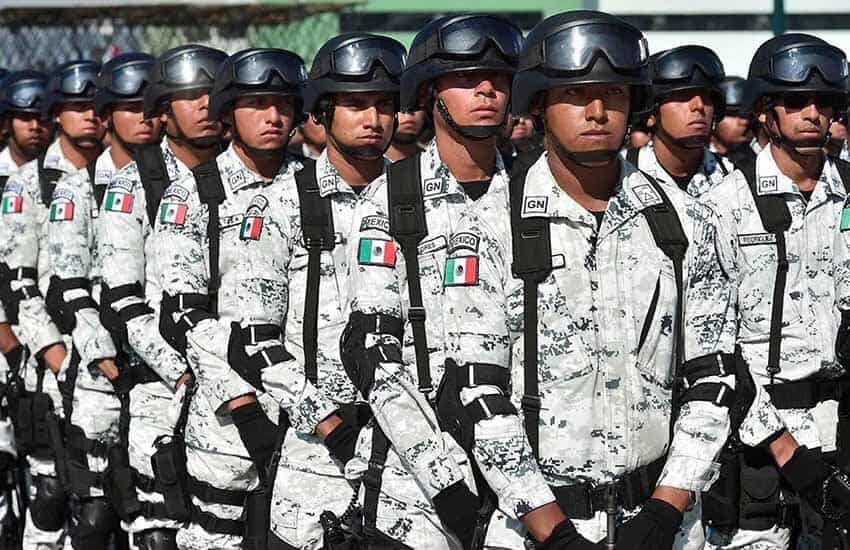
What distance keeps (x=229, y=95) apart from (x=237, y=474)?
1702mm

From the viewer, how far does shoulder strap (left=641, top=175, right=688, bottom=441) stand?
16.4 feet

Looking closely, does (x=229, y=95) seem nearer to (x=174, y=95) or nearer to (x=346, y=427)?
(x=174, y=95)

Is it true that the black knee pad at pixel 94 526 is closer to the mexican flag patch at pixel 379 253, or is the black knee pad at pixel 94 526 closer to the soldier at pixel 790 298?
the soldier at pixel 790 298

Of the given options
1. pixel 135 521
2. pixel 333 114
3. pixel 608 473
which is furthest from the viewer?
pixel 135 521

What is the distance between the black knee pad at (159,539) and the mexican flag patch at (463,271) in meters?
3.61

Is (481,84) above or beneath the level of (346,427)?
above

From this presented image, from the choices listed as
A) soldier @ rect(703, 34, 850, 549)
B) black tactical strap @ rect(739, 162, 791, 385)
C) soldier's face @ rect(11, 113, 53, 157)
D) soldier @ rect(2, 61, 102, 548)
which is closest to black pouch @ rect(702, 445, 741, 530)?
soldier @ rect(703, 34, 850, 549)

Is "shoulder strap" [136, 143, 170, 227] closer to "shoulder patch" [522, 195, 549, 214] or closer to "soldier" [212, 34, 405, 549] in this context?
"soldier" [212, 34, 405, 549]

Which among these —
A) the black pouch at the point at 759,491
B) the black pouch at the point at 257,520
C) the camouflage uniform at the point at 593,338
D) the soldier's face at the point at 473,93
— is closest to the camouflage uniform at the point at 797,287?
the black pouch at the point at 759,491

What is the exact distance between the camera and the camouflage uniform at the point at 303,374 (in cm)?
645

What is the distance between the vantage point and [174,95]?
336 inches

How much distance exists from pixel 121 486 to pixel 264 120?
81.5 inches

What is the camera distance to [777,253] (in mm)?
7191

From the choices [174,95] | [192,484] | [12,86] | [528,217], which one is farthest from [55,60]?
[528,217]
